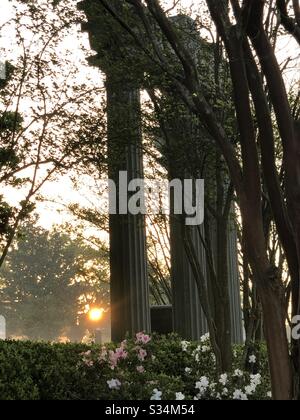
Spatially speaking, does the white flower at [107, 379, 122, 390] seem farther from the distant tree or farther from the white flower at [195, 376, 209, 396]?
the distant tree

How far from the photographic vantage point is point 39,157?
12.0 meters

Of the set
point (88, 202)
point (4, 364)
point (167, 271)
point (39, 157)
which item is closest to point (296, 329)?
point (4, 364)

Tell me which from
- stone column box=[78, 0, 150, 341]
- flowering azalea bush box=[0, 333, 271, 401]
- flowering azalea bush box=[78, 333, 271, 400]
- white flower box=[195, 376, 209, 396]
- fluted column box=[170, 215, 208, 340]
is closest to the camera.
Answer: white flower box=[195, 376, 209, 396]

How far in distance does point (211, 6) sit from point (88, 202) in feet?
47.0

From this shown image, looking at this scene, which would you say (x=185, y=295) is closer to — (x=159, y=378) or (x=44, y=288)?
(x=159, y=378)

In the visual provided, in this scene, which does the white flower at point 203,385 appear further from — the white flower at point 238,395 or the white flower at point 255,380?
the white flower at point 255,380

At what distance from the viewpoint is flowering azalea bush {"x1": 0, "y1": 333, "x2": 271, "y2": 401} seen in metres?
→ 7.08

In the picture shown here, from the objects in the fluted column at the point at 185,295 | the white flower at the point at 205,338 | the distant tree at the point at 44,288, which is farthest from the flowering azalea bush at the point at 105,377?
the distant tree at the point at 44,288

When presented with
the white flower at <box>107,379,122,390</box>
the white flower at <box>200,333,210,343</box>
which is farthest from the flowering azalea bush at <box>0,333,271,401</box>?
the white flower at <box>200,333,210,343</box>

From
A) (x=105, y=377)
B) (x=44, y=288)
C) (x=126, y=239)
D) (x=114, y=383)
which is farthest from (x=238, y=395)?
(x=44, y=288)
